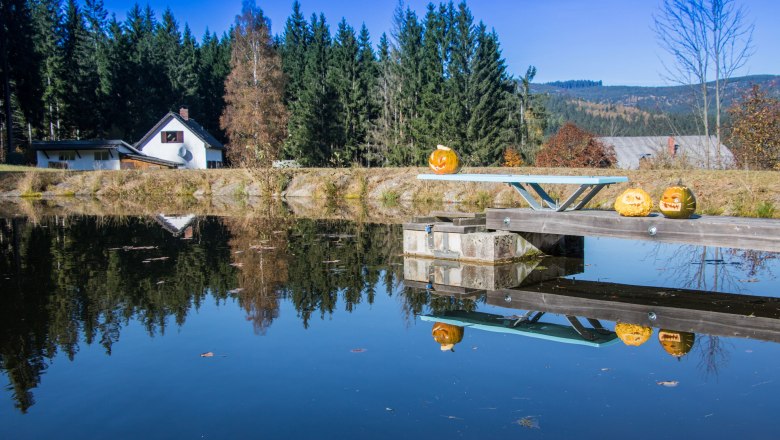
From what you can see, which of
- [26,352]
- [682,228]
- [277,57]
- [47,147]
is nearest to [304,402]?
[26,352]

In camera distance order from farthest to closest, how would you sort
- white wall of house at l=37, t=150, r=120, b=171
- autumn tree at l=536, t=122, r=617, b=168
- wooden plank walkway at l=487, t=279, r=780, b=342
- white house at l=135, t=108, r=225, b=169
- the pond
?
white house at l=135, t=108, r=225, b=169 < white wall of house at l=37, t=150, r=120, b=171 < autumn tree at l=536, t=122, r=617, b=168 < wooden plank walkway at l=487, t=279, r=780, b=342 < the pond

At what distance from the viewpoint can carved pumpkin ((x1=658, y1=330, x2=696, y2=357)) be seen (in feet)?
19.9

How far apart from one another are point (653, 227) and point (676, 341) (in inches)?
106

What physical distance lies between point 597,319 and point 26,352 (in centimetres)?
574

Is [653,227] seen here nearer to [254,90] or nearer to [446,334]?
[446,334]

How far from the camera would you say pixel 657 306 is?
25.2 feet

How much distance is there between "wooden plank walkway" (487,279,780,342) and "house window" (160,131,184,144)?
→ 49.9m

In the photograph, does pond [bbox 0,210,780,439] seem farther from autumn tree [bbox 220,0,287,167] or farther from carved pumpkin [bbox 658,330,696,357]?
autumn tree [bbox 220,0,287,167]

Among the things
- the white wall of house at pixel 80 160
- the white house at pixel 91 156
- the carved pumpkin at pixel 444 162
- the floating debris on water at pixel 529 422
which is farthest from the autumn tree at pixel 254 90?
the floating debris on water at pixel 529 422

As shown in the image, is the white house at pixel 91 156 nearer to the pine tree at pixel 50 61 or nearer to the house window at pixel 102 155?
the house window at pixel 102 155

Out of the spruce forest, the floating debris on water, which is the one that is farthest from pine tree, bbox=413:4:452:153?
the floating debris on water

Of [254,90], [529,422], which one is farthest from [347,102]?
[529,422]

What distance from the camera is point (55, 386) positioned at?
5.46 metres

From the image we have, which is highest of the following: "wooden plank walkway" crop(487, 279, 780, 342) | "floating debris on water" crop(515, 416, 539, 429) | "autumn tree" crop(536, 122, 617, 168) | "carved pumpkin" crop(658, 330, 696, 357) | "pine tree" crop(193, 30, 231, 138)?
"pine tree" crop(193, 30, 231, 138)
